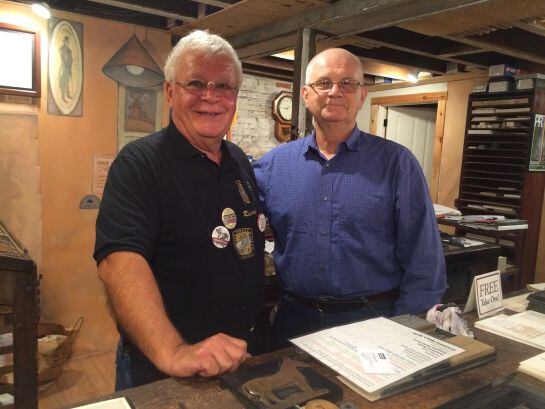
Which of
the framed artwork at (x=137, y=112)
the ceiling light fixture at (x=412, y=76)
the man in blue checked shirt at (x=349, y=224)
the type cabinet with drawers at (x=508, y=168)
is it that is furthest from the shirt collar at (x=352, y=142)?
the ceiling light fixture at (x=412, y=76)

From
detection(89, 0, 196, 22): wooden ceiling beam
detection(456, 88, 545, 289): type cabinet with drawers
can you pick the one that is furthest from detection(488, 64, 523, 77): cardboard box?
detection(89, 0, 196, 22): wooden ceiling beam

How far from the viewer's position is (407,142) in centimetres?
539

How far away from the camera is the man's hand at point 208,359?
3.18 feet

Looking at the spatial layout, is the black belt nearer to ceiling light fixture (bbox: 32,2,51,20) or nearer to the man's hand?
the man's hand

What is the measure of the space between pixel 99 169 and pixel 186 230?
194 cm

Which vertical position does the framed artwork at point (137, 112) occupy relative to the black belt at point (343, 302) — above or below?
above

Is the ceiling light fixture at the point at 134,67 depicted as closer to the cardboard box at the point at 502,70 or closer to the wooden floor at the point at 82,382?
the wooden floor at the point at 82,382

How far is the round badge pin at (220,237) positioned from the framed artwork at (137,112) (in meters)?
1.94

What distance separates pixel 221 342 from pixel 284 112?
4264mm

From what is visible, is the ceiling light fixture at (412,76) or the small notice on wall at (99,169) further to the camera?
the ceiling light fixture at (412,76)

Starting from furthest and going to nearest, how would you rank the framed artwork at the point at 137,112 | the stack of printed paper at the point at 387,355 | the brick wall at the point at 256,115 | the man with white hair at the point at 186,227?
1. the brick wall at the point at 256,115
2. the framed artwork at the point at 137,112
3. the man with white hair at the point at 186,227
4. the stack of printed paper at the point at 387,355

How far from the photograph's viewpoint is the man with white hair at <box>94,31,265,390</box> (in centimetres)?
112

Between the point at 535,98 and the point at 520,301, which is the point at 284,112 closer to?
the point at 535,98

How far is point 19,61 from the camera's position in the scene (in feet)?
8.64
